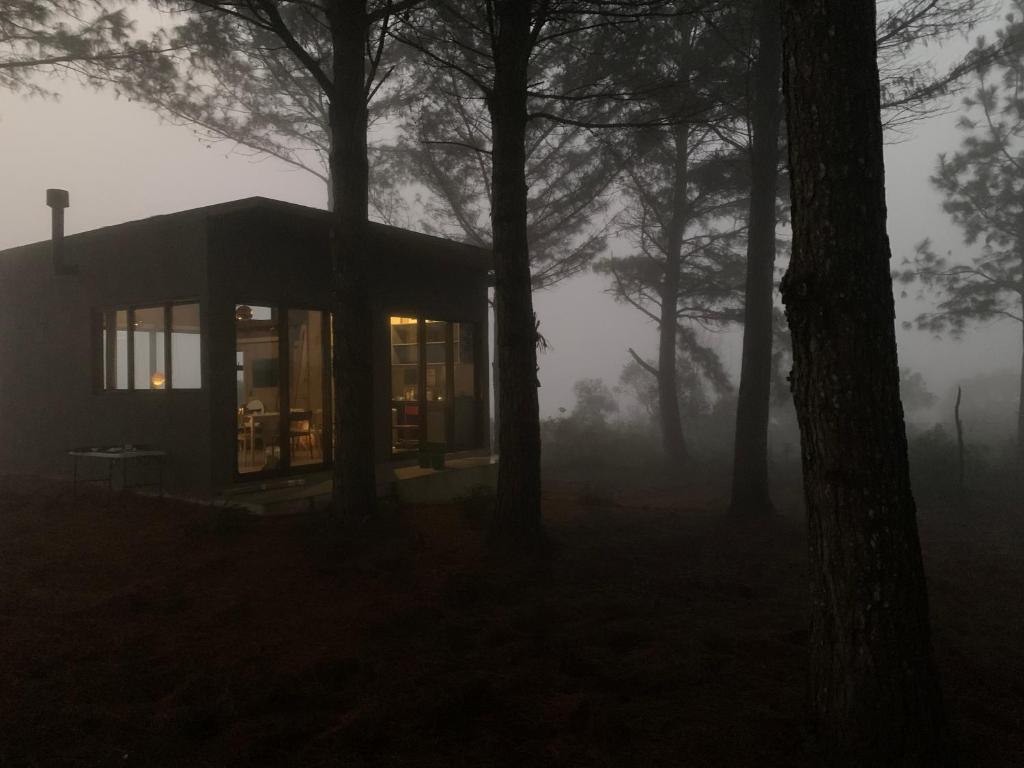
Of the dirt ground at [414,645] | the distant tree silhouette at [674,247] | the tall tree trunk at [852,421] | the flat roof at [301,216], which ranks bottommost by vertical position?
the dirt ground at [414,645]

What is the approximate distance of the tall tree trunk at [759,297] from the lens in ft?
29.9

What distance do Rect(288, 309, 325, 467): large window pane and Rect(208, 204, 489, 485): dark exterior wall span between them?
1.62 ft

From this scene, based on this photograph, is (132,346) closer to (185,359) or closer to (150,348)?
(150,348)

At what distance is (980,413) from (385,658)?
32.2 m

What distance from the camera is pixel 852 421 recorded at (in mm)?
2777

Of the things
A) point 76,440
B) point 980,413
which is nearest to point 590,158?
point 76,440

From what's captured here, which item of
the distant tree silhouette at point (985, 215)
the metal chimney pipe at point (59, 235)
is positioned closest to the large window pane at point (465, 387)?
the metal chimney pipe at point (59, 235)

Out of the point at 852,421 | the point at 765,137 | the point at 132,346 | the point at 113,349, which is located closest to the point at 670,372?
the point at 765,137

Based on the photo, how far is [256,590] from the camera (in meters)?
5.43

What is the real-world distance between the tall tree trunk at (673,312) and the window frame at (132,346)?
10.5 metres

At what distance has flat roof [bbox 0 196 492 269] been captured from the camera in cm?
728

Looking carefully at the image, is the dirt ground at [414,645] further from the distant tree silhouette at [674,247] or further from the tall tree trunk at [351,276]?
the distant tree silhouette at [674,247]

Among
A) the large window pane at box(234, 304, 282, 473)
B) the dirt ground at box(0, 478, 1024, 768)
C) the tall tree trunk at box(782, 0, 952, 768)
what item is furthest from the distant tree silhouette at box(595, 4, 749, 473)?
the tall tree trunk at box(782, 0, 952, 768)

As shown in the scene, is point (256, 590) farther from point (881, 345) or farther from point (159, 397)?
point (881, 345)
